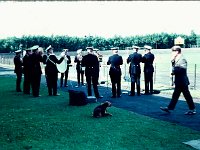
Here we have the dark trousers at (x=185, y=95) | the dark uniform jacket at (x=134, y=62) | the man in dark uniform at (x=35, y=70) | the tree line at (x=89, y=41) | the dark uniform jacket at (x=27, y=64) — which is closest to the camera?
the dark trousers at (x=185, y=95)

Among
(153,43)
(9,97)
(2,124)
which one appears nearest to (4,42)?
(153,43)

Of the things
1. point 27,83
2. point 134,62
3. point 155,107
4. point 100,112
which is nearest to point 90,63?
point 134,62

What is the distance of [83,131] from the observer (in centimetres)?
807

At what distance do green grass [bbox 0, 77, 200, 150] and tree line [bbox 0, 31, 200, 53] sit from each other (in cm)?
7792

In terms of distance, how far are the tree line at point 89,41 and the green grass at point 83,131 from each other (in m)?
77.9

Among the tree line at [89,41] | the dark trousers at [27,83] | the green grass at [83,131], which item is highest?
the tree line at [89,41]

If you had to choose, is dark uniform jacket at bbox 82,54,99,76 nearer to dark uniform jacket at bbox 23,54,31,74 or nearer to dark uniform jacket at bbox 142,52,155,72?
dark uniform jacket at bbox 142,52,155,72

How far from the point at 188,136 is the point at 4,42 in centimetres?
8717

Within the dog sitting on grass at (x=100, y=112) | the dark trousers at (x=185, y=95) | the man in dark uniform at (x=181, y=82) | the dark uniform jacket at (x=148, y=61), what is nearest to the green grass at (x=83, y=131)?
the dog sitting on grass at (x=100, y=112)

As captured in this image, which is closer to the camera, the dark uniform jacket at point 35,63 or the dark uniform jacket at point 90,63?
the dark uniform jacket at point 90,63

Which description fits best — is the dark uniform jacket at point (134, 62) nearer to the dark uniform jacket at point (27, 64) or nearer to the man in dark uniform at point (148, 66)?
the man in dark uniform at point (148, 66)

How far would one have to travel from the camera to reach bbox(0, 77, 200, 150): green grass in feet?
22.5

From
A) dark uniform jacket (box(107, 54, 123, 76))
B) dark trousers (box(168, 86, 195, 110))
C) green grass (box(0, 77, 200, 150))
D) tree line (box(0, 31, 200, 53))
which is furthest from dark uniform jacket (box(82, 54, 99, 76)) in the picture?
tree line (box(0, 31, 200, 53))

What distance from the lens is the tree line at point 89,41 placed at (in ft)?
286
